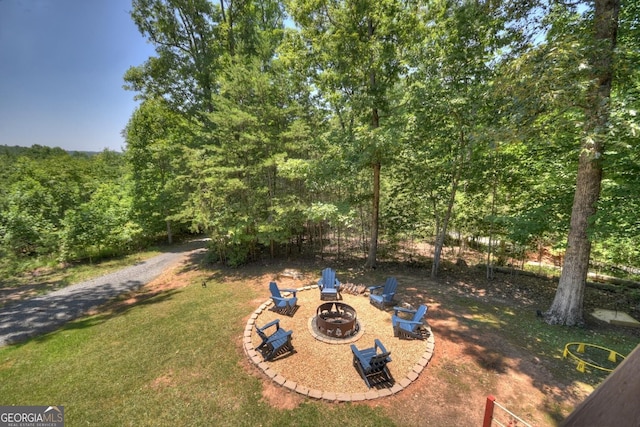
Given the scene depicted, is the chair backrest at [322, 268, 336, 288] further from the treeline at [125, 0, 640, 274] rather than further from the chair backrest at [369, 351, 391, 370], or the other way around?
the chair backrest at [369, 351, 391, 370]

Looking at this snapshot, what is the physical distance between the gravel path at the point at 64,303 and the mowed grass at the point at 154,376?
0.82 meters

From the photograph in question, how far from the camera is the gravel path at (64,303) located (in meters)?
7.21

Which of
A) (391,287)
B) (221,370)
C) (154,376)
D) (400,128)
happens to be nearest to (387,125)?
(400,128)

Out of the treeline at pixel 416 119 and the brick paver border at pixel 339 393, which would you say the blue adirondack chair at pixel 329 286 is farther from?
the brick paver border at pixel 339 393

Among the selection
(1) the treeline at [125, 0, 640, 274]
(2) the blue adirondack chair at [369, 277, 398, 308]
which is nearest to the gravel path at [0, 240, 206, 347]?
(1) the treeline at [125, 0, 640, 274]

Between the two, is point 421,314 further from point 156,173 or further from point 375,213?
point 156,173

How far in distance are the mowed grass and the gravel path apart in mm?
822

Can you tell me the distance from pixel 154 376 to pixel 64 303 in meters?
6.76

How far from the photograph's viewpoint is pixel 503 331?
598 centimetres

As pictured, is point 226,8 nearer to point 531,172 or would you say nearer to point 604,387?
point 531,172

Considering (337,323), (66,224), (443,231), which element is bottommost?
(337,323)

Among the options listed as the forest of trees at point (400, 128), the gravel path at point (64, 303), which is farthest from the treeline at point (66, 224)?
the gravel path at point (64, 303)

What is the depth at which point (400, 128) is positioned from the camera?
8086 millimetres

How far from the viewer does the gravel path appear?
284 inches
